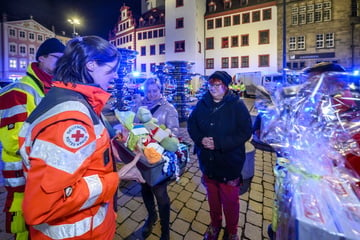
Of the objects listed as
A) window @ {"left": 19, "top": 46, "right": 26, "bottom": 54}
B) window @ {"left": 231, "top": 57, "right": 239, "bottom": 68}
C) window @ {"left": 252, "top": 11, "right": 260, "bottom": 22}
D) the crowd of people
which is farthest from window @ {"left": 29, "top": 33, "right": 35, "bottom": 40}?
the crowd of people

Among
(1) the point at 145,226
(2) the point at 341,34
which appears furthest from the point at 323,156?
(2) the point at 341,34

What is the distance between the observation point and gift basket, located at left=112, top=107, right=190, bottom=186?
1.76 metres

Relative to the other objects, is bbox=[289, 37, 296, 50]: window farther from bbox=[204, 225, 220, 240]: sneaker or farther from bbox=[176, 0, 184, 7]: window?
bbox=[204, 225, 220, 240]: sneaker

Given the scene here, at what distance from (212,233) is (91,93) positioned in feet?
7.42

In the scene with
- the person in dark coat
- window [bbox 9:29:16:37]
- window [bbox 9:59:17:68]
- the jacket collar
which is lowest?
the person in dark coat

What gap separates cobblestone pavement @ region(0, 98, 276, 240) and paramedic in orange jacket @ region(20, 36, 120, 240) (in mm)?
1672

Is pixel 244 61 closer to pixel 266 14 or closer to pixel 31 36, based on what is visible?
pixel 266 14

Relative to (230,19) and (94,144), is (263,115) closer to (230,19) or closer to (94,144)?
(94,144)

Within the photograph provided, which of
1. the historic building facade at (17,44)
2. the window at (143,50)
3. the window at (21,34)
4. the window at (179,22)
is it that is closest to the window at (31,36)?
the historic building facade at (17,44)

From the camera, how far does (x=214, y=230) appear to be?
101 inches

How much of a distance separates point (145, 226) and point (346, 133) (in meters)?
2.42

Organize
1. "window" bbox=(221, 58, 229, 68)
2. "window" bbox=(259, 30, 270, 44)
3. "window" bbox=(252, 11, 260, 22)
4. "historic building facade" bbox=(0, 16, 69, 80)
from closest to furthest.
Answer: "window" bbox=(259, 30, 270, 44), "window" bbox=(252, 11, 260, 22), "window" bbox=(221, 58, 229, 68), "historic building facade" bbox=(0, 16, 69, 80)

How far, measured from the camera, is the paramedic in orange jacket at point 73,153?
92 cm

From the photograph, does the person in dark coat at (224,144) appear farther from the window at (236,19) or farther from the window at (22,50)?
the window at (22,50)
